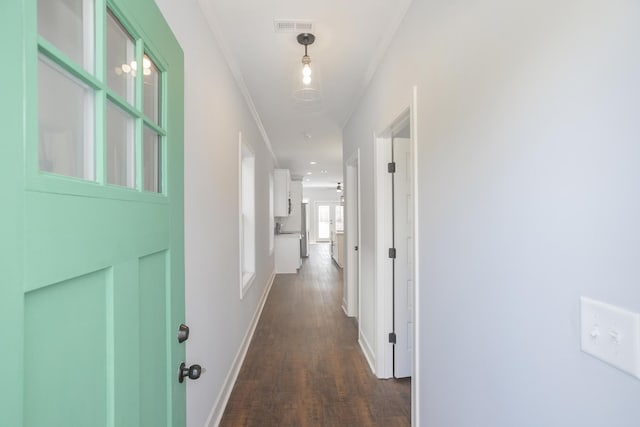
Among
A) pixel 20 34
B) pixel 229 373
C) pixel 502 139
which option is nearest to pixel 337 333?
pixel 229 373

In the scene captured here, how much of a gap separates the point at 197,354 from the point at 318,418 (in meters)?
1.00

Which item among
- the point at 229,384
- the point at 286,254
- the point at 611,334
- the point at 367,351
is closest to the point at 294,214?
the point at 286,254

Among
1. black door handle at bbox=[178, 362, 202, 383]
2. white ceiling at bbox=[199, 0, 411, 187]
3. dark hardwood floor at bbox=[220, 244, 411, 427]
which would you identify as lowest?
dark hardwood floor at bbox=[220, 244, 411, 427]

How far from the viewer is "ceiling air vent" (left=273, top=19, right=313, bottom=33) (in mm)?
1971

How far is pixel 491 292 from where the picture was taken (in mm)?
1076

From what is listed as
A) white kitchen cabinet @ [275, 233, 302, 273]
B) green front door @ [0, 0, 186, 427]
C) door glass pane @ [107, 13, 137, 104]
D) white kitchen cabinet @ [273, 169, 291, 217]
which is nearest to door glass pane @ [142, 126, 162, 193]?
green front door @ [0, 0, 186, 427]

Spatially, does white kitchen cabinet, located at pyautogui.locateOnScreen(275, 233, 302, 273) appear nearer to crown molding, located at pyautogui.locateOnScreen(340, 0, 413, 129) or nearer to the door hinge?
crown molding, located at pyautogui.locateOnScreen(340, 0, 413, 129)

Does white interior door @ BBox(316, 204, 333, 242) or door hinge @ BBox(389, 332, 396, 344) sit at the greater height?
white interior door @ BBox(316, 204, 333, 242)

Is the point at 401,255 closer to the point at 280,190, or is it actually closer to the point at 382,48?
the point at 382,48

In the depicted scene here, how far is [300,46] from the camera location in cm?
229

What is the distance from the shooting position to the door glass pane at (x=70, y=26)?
0.57 m

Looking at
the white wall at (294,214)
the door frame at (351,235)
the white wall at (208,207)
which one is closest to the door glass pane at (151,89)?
the white wall at (208,207)

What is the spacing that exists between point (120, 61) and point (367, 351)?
2922mm

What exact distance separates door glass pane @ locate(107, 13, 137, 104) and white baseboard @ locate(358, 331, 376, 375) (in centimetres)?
267
